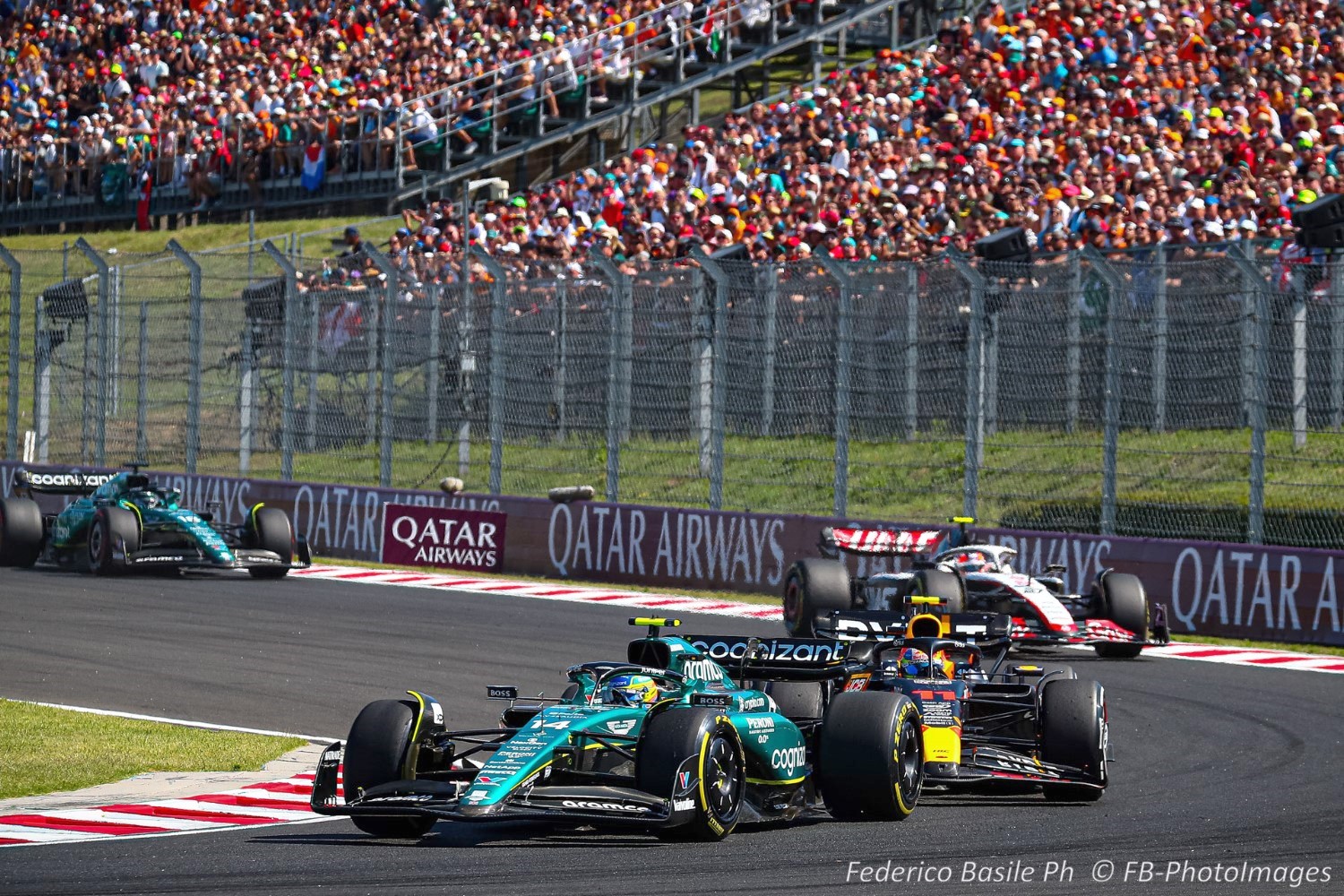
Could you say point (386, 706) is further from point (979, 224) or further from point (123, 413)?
point (123, 413)

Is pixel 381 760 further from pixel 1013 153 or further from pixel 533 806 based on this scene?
pixel 1013 153

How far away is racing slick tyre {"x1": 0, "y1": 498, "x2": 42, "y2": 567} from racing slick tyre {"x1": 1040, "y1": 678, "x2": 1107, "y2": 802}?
1476 cm

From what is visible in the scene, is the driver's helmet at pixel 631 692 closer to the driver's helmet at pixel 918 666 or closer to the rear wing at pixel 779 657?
the rear wing at pixel 779 657

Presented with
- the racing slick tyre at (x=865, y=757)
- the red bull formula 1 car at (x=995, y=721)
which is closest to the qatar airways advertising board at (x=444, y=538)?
the red bull formula 1 car at (x=995, y=721)

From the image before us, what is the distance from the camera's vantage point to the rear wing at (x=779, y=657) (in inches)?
406

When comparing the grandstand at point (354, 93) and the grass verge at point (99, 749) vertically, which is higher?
the grandstand at point (354, 93)

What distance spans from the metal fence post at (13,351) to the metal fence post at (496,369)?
7795 mm

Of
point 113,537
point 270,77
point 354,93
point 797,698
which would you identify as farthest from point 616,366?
point 270,77

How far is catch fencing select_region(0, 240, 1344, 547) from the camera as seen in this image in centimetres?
1755

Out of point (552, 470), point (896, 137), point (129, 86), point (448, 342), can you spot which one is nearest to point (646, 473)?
point (552, 470)

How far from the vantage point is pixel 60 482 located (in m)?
22.2

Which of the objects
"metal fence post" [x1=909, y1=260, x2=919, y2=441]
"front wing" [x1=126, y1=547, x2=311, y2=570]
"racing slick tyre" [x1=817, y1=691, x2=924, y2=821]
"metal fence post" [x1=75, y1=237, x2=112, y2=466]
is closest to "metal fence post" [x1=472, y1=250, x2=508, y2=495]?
"front wing" [x1=126, y1=547, x2=311, y2=570]

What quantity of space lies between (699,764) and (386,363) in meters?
15.1

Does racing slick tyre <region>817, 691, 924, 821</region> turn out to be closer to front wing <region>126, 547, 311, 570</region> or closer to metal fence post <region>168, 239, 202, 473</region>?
front wing <region>126, 547, 311, 570</region>
